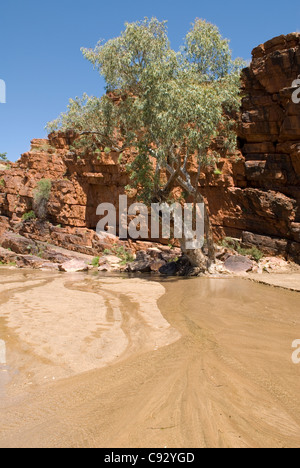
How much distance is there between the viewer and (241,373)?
3.50 meters

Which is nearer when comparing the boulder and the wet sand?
the wet sand

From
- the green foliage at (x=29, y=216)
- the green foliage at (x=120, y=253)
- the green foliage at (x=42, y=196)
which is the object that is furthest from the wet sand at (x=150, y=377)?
the green foliage at (x=29, y=216)

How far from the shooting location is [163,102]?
12.9 meters

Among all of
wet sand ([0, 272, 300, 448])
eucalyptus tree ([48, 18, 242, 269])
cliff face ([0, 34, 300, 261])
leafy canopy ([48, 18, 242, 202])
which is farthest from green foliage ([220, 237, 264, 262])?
wet sand ([0, 272, 300, 448])

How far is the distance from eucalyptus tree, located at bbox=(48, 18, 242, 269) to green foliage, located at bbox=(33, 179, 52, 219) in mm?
8335

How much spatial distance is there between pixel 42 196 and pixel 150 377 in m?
23.7

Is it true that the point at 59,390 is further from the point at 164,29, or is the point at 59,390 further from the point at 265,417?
the point at 164,29

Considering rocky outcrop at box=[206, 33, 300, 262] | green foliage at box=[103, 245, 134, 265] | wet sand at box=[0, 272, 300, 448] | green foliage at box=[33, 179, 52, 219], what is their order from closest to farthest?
1. wet sand at box=[0, 272, 300, 448]
2. rocky outcrop at box=[206, 33, 300, 262]
3. green foliage at box=[103, 245, 134, 265]
4. green foliage at box=[33, 179, 52, 219]

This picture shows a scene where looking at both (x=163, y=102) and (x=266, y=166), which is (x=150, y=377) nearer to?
(x=163, y=102)

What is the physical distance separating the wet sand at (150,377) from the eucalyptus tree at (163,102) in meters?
8.24

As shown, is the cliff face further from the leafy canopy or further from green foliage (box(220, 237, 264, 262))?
the leafy canopy

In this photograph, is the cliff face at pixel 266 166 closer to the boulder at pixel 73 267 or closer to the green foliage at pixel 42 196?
the boulder at pixel 73 267

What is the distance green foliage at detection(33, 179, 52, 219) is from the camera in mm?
24875
